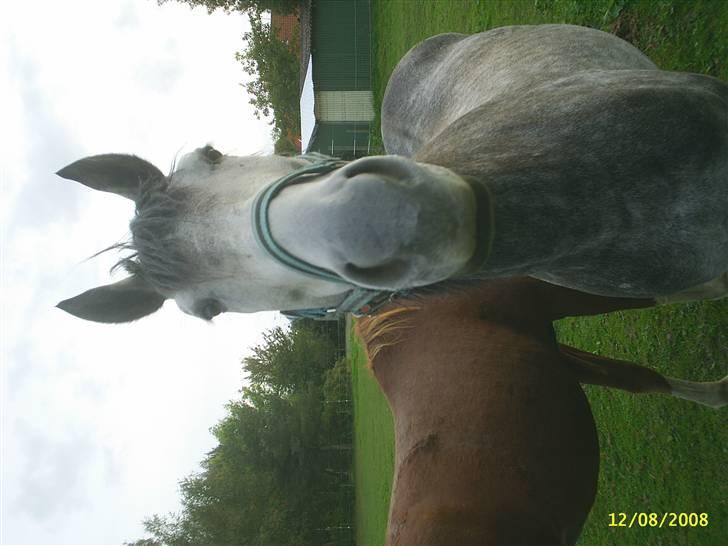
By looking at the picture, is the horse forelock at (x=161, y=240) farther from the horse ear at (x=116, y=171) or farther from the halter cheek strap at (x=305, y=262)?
the halter cheek strap at (x=305, y=262)

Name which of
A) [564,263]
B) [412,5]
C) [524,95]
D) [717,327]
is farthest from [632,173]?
[412,5]

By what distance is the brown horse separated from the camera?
2.77 m

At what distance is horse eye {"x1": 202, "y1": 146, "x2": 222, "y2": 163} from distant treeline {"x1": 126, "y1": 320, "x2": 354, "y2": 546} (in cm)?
1917

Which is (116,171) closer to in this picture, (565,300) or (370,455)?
(565,300)

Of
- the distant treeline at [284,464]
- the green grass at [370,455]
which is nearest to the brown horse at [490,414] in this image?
the green grass at [370,455]

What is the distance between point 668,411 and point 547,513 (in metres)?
2.19

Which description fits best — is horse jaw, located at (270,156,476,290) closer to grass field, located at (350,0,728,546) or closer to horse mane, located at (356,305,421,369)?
horse mane, located at (356,305,421,369)

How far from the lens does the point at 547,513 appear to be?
9.18 feet

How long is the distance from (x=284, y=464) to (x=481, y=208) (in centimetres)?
2172

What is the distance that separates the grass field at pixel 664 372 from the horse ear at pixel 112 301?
12.0 ft

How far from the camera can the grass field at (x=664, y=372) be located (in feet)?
12.6

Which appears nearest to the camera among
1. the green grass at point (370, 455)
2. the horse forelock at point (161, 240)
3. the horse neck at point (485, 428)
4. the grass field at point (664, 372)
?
the horse forelock at point (161, 240)

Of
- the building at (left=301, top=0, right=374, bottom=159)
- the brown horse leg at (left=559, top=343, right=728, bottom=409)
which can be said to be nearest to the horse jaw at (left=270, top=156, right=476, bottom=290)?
the brown horse leg at (left=559, top=343, right=728, bottom=409)

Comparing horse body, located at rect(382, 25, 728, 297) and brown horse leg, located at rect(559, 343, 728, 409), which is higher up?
horse body, located at rect(382, 25, 728, 297)
